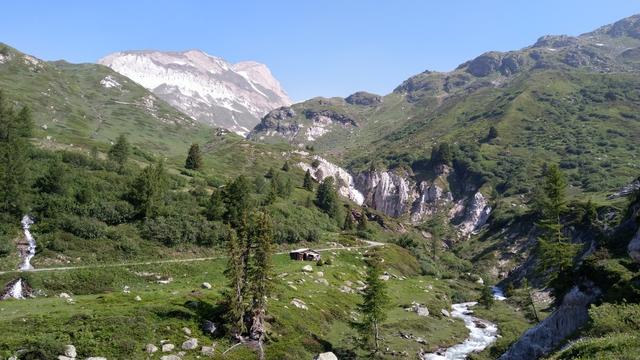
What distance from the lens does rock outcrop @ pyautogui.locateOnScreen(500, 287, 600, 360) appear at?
3881 centimetres

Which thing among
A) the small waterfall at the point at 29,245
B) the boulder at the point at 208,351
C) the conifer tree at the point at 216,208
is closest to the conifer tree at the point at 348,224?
the conifer tree at the point at 216,208

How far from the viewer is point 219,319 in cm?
5262

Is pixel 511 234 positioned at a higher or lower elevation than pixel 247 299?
lower

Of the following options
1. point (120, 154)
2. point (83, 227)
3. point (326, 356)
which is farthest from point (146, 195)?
point (326, 356)

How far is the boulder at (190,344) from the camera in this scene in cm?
4603

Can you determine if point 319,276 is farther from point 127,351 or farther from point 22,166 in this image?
point 22,166

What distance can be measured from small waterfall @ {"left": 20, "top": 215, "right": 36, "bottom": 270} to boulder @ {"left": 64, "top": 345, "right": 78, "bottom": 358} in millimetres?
29352

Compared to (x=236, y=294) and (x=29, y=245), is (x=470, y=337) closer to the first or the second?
(x=236, y=294)

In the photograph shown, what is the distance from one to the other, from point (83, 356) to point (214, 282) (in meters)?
32.5

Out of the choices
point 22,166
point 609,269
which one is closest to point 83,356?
point 609,269

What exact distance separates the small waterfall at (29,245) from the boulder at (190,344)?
103 feet

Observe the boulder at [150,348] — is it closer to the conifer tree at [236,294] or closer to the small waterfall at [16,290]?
the conifer tree at [236,294]

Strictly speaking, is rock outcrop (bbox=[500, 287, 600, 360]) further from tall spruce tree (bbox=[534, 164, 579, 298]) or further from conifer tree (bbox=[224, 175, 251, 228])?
conifer tree (bbox=[224, 175, 251, 228])

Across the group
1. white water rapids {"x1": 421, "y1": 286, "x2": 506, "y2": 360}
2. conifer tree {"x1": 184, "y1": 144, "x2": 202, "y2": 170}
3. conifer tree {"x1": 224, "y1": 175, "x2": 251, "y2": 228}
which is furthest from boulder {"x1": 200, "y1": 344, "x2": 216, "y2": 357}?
conifer tree {"x1": 184, "y1": 144, "x2": 202, "y2": 170}
